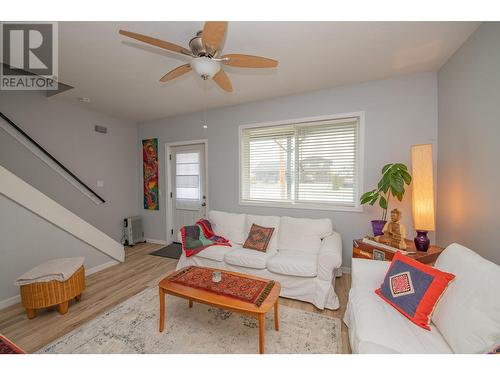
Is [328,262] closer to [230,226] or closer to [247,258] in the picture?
[247,258]

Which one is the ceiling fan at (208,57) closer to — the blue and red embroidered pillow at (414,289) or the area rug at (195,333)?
the blue and red embroidered pillow at (414,289)

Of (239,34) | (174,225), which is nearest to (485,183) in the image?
(239,34)

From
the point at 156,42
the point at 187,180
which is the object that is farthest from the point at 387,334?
the point at 187,180

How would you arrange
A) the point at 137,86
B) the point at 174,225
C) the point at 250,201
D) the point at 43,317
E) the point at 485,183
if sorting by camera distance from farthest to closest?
the point at 174,225, the point at 250,201, the point at 137,86, the point at 43,317, the point at 485,183

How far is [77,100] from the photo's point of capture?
320 cm

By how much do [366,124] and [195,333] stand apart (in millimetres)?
3126

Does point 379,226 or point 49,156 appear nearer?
point 379,226

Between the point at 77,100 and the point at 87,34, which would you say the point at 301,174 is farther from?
the point at 77,100

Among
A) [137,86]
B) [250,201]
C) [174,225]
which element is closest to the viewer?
[137,86]

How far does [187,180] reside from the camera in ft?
13.4

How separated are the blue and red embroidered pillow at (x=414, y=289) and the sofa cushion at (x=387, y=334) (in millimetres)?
54

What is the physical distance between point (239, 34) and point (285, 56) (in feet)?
1.91

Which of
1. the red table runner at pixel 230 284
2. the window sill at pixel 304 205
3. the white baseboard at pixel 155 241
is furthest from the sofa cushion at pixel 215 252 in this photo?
the white baseboard at pixel 155 241

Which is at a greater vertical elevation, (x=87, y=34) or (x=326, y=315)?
(x=87, y=34)
